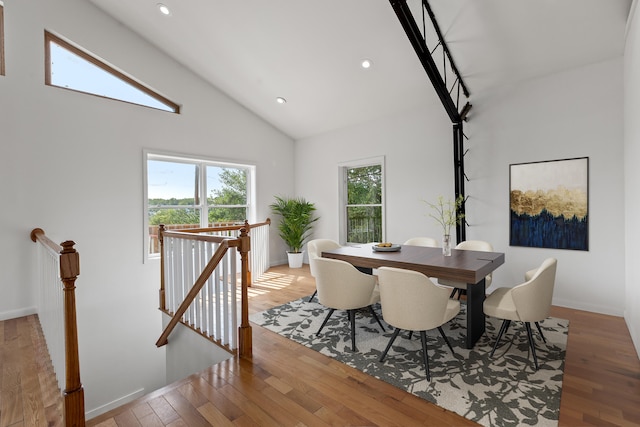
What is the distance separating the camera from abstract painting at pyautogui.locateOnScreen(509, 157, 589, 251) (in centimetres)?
358

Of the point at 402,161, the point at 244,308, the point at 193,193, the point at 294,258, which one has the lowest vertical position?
the point at 294,258

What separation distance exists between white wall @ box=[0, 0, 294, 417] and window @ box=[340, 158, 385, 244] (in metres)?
2.94

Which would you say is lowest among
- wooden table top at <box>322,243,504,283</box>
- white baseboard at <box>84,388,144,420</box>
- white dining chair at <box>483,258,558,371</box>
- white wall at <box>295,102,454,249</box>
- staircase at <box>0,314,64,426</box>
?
white baseboard at <box>84,388,144,420</box>

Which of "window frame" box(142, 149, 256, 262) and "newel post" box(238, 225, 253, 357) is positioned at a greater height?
"window frame" box(142, 149, 256, 262)

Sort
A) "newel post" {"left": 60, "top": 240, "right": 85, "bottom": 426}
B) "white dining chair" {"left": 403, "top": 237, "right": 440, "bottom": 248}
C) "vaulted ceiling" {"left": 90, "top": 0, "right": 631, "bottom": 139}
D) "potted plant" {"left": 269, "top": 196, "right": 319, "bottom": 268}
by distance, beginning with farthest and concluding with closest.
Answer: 1. "potted plant" {"left": 269, "top": 196, "right": 319, "bottom": 268}
2. "white dining chair" {"left": 403, "top": 237, "right": 440, "bottom": 248}
3. "vaulted ceiling" {"left": 90, "top": 0, "right": 631, "bottom": 139}
4. "newel post" {"left": 60, "top": 240, "right": 85, "bottom": 426}

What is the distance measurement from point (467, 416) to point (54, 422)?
2470 millimetres

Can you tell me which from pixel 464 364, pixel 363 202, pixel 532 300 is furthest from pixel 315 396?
pixel 363 202

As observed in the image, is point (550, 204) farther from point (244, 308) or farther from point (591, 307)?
point (244, 308)

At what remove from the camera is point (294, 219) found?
614 centimetres

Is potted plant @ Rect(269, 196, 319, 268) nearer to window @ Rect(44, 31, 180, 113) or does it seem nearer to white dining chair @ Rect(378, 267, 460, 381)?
window @ Rect(44, 31, 180, 113)

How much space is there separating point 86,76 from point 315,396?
4.88 metres

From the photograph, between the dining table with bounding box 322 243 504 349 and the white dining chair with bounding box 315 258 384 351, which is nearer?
the dining table with bounding box 322 243 504 349

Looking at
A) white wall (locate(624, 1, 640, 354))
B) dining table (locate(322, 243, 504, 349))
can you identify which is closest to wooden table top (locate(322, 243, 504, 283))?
dining table (locate(322, 243, 504, 349))

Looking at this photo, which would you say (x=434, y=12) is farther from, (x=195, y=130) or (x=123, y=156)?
(x=123, y=156)
